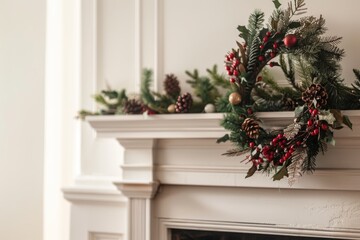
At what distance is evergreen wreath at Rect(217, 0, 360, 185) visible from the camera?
1463mm

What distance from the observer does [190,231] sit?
186 centimetres

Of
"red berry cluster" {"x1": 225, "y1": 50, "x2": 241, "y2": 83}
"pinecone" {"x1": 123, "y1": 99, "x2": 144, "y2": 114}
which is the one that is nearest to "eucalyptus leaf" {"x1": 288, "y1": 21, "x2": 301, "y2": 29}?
"red berry cluster" {"x1": 225, "y1": 50, "x2": 241, "y2": 83}

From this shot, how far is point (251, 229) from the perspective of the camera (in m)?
1.73

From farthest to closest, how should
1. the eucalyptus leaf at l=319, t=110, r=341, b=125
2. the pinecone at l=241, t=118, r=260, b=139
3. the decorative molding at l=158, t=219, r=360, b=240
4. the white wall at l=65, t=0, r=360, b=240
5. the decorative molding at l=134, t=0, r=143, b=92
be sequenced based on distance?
1. the decorative molding at l=134, t=0, r=143, b=92
2. the white wall at l=65, t=0, r=360, b=240
3. the decorative molding at l=158, t=219, r=360, b=240
4. the pinecone at l=241, t=118, r=260, b=139
5. the eucalyptus leaf at l=319, t=110, r=341, b=125

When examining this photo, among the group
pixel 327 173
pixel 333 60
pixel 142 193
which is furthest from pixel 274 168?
pixel 142 193

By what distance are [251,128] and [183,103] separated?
1.09 ft

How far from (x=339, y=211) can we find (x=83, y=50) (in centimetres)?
130

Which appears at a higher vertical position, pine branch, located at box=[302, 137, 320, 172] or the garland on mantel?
the garland on mantel

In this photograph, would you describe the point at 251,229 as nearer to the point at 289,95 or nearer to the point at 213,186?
the point at 213,186

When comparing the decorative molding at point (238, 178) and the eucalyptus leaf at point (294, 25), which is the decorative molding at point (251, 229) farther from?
the eucalyptus leaf at point (294, 25)

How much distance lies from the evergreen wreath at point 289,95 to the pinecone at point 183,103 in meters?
0.15

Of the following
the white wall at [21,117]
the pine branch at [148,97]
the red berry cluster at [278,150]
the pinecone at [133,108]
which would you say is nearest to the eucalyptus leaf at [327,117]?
the red berry cluster at [278,150]

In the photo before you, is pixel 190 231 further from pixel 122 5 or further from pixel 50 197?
pixel 122 5

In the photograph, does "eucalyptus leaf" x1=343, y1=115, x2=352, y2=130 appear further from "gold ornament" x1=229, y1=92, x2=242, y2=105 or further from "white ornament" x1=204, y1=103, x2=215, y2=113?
"white ornament" x1=204, y1=103, x2=215, y2=113
